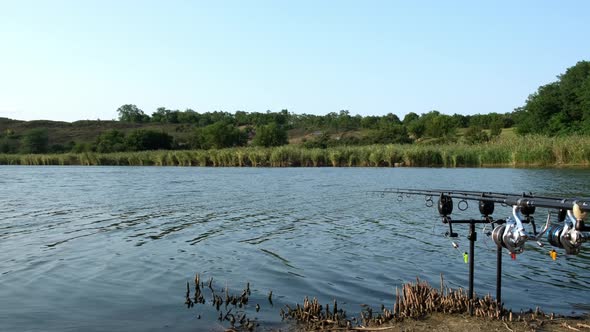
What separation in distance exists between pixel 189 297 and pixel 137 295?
77 centimetres

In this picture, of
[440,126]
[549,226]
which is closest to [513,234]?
[549,226]

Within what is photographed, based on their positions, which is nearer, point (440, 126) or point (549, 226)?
point (549, 226)

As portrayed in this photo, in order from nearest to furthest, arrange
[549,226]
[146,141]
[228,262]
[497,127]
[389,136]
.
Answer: [549,226] < [228,262] < [146,141] < [389,136] < [497,127]

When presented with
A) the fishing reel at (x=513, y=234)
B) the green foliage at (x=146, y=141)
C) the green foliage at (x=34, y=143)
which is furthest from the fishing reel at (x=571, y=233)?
the green foliage at (x=34, y=143)

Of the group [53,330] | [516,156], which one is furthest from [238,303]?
[516,156]

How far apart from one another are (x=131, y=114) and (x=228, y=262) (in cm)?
16645

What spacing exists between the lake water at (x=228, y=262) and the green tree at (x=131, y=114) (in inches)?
5807

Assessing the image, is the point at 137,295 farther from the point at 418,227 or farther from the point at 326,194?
the point at 326,194

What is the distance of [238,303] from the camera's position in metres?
7.31

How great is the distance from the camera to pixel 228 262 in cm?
988

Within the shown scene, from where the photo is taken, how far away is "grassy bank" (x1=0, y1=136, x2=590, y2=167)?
40562 mm

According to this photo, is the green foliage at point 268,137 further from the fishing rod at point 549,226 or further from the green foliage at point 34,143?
the fishing rod at point 549,226

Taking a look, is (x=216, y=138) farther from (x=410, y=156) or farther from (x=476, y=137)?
(x=410, y=156)

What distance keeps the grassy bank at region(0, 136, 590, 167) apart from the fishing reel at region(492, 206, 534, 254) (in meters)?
36.9
